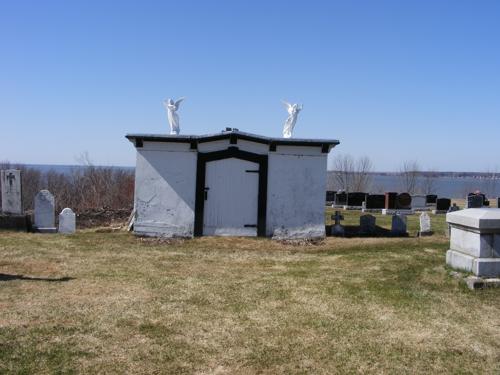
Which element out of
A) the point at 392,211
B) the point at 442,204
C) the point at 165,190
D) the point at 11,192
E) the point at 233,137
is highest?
the point at 233,137

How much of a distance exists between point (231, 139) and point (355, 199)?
15407 millimetres

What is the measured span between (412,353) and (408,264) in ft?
15.8

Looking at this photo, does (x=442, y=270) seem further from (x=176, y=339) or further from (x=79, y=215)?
(x=79, y=215)

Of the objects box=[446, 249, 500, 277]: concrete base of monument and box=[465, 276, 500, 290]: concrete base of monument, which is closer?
box=[465, 276, 500, 290]: concrete base of monument

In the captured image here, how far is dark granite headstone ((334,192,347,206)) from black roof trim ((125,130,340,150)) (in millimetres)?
14431

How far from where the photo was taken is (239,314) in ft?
22.1

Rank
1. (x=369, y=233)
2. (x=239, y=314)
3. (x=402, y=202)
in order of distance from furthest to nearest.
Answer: (x=402, y=202)
(x=369, y=233)
(x=239, y=314)

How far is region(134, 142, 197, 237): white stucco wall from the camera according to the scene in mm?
13977

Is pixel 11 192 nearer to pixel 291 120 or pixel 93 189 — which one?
pixel 291 120

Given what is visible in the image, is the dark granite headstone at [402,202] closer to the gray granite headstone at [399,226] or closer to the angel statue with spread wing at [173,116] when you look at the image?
the gray granite headstone at [399,226]

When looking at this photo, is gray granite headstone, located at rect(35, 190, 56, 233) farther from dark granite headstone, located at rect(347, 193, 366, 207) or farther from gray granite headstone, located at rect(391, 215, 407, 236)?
dark granite headstone, located at rect(347, 193, 366, 207)

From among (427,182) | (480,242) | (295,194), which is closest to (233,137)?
(295,194)

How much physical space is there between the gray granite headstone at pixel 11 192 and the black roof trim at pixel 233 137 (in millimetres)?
3927

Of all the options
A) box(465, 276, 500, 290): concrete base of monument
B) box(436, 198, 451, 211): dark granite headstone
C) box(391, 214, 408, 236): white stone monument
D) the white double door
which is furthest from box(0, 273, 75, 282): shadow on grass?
box(436, 198, 451, 211): dark granite headstone
